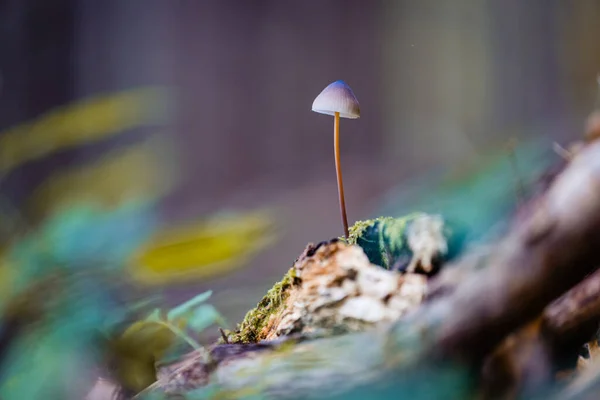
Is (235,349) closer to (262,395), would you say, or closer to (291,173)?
(262,395)

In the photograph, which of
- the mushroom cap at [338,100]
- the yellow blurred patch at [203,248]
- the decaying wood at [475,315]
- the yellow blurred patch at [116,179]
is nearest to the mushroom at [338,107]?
the mushroom cap at [338,100]

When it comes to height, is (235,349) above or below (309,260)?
below

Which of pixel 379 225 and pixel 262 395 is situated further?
pixel 379 225

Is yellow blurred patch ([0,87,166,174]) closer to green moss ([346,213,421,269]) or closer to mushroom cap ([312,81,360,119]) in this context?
mushroom cap ([312,81,360,119])

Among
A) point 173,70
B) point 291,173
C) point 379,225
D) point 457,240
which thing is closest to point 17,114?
point 173,70

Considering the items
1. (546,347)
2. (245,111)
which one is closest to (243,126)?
(245,111)

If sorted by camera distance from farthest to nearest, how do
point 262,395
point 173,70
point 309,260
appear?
point 173,70 → point 309,260 → point 262,395

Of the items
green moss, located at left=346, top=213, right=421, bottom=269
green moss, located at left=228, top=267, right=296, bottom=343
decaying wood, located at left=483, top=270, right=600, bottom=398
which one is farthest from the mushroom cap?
decaying wood, located at left=483, top=270, right=600, bottom=398
